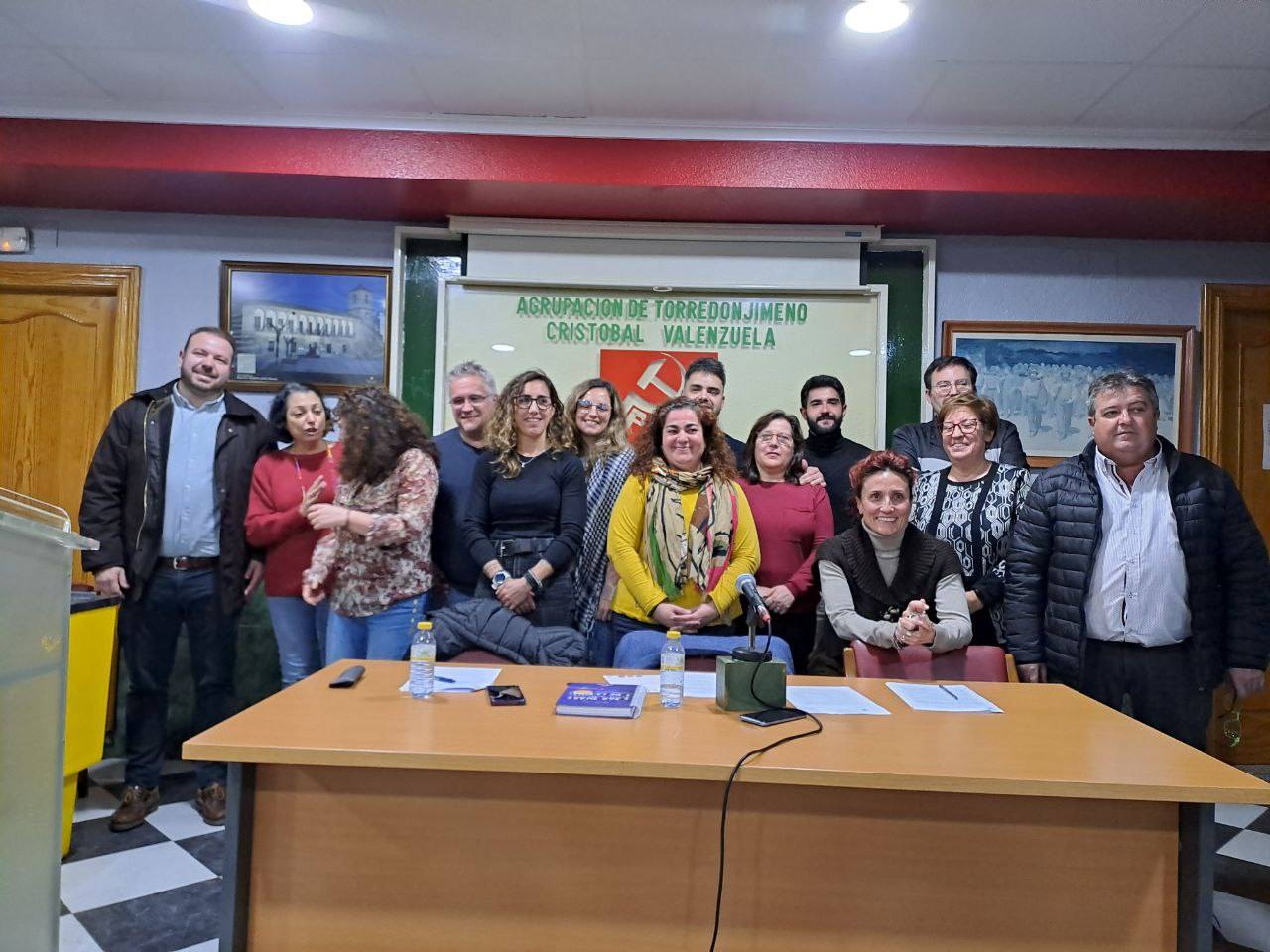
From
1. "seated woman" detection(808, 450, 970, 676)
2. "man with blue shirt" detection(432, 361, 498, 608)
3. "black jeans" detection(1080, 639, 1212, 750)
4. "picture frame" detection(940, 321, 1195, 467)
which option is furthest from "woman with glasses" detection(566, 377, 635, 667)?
"picture frame" detection(940, 321, 1195, 467)

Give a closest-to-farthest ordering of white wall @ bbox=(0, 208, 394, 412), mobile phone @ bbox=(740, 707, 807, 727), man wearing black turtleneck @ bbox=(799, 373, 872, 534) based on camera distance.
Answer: mobile phone @ bbox=(740, 707, 807, 727) → man wearing black turtleneck @ bbox=(799, 373, 872, 534) → white wall @ bbox=(0, 208, 394, 412)

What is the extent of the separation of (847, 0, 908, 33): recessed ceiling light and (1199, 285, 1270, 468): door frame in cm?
216

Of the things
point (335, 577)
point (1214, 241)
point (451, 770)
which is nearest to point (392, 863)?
point (451, 770)

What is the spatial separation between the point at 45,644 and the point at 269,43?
8.39 ft

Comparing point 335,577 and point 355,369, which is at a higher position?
point 355,369

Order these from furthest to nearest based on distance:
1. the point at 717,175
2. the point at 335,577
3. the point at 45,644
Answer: the point at 717,175 → the point at 335,577 → the point at 45,644

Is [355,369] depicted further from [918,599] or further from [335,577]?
[918,599]

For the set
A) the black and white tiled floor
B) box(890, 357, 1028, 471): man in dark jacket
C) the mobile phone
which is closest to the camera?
the mobile phone

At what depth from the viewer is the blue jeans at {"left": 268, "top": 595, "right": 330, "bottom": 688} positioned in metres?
2.84

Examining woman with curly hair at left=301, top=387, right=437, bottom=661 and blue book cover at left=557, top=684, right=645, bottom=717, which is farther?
woman with curly hair at left=301, top=387, right=437, bottom=661

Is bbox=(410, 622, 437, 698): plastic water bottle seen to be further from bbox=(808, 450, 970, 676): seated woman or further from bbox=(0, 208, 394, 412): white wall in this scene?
bbox=(0, 208, 394, 412): white wall

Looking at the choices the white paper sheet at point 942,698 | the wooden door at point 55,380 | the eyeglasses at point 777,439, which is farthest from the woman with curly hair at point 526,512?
the wooden door at point 55,380

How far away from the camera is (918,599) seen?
2.21 metres

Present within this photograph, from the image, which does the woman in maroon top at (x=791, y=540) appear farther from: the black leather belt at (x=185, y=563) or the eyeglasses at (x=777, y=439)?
the black leather belt at (x=185, y=563)
